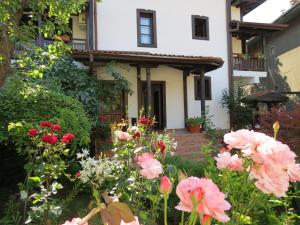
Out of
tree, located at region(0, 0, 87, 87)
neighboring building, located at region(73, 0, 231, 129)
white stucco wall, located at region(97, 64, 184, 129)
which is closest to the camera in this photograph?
tree, located at region(0, 0, 87, 87)

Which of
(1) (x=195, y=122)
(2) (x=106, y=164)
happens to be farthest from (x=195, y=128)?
(2) (x=106, y=164)

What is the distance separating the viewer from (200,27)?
1535 centimetres

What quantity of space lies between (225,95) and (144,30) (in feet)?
14.5

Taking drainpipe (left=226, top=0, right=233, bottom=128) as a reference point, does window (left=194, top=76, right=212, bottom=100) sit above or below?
below

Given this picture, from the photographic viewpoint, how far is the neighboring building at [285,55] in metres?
17.7

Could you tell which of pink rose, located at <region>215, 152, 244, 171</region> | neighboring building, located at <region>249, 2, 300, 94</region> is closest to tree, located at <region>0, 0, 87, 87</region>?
pink rose, located at <region>215, 152, 244, 171</region>

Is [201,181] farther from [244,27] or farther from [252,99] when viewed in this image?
[244,27]

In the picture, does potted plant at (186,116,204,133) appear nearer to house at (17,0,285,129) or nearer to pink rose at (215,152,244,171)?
house at (17,0,285,129)

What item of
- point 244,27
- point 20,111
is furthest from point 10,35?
point 244,27

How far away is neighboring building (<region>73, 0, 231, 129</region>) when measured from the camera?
43.3ft

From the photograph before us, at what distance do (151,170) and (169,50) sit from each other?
1302 cm

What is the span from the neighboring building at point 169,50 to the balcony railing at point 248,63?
697 mm

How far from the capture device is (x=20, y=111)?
6.32 metres

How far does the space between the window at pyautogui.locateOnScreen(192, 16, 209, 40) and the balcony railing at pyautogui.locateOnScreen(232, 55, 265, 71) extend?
1.74 metres
